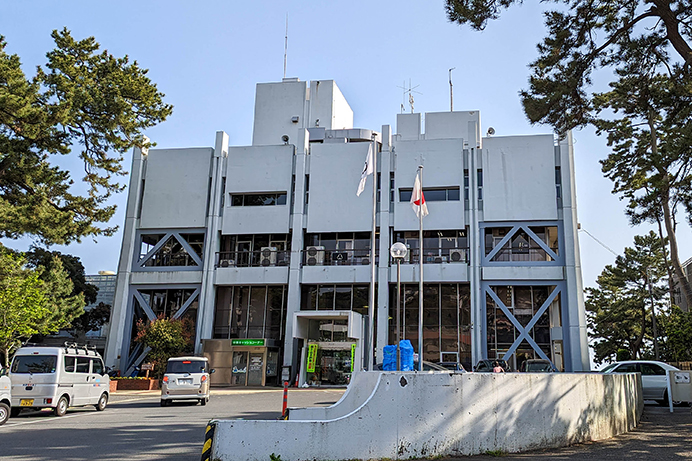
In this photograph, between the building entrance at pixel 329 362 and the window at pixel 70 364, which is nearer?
the window at pixel 70 364

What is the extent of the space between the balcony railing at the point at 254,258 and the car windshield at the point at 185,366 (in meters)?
16.3

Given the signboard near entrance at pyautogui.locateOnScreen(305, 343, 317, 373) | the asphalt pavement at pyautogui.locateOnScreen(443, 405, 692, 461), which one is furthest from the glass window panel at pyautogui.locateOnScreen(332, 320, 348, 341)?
the asphalt pavement at pyautogui.locateOnScreen(443, 405, 692, 461)

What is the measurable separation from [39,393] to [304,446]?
36.6ft

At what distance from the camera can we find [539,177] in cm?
3484

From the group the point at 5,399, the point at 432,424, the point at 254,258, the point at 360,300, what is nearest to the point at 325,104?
the point at 254,258

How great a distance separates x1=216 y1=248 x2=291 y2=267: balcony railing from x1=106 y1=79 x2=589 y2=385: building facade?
0.29ft

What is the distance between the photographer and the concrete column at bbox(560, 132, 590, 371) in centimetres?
3219

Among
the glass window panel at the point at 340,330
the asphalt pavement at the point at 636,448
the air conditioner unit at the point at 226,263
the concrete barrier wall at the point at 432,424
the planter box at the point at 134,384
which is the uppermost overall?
the air conditioner unit at the point at 226,263

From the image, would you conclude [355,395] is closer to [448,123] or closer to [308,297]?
[308,297]

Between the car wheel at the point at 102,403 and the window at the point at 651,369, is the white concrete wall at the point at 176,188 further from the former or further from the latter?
the window at the point at 651,369

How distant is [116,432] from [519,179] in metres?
27.8

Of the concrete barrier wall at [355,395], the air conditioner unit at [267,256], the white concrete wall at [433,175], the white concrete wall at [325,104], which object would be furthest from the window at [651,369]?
the white concrete wall at [325,104]

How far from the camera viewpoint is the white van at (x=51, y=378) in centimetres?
1622

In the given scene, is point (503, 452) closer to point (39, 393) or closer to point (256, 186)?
point (39, 393)
